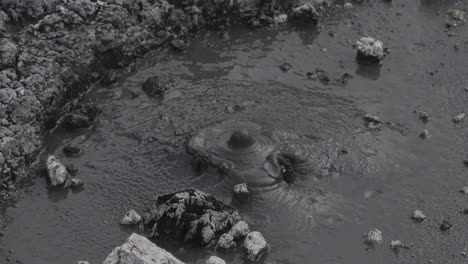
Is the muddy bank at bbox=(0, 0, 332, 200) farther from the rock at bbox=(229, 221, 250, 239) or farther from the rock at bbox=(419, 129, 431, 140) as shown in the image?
the rock at bbox=(419, 129, 431, 140)

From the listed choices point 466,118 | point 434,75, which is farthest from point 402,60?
point 466,118

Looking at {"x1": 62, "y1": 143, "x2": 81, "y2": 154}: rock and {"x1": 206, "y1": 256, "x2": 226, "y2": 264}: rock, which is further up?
{"x1": 206, "y1": 256, "x2": 226, "y2": 264}: rock

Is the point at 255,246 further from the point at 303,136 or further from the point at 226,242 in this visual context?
the point at 303,136

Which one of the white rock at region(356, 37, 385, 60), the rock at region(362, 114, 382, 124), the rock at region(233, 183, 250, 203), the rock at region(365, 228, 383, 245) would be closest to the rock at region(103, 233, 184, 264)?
the rock at region(233, 183, 250, 203)

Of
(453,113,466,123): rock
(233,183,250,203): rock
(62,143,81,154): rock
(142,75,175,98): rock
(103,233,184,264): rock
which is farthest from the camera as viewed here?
(142,75,175,98): rock

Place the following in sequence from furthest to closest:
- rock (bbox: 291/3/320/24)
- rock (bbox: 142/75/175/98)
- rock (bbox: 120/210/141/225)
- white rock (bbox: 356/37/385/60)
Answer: rock (bbox: 291/3/320/24) → white rock (bbox: 356/37/385/60) → rock (bbox: 142/75/175/98) → rock (bbox: 120/210/141/225)

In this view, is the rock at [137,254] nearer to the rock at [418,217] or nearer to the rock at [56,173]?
the rock at [56,173]

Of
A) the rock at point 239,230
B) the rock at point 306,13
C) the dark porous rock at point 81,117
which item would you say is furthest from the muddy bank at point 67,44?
the rock at point 239,230
